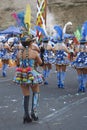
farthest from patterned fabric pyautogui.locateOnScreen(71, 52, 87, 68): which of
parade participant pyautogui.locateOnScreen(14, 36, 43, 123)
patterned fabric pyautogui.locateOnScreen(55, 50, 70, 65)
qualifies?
parade participant pyautogui.locateOnScreen(14, 36, 43, 123)

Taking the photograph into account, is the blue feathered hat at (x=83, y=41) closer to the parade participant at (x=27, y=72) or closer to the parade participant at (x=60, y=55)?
the parade participant at (x=60, y=55)

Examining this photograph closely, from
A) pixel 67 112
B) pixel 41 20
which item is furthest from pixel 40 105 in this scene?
pixel 41 20

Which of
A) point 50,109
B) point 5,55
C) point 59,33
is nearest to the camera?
point 50,109

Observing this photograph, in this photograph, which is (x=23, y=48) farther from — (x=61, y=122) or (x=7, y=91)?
(x=7, y=91)

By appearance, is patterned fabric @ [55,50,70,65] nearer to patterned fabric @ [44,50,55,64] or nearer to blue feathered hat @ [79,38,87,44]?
patterned fabric @ [44,50,55,64]

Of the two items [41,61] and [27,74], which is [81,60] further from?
[27,74]

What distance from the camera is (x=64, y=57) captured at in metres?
15.6

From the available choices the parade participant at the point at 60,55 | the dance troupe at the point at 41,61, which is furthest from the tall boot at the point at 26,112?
the parade participant at the point at 60,55

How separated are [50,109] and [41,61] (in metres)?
1.98

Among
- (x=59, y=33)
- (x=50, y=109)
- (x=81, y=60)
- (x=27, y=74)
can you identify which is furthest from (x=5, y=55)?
(x=27, y=74)

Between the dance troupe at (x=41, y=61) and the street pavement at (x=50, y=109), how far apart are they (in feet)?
1.17

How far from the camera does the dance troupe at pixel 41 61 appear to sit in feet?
31.6

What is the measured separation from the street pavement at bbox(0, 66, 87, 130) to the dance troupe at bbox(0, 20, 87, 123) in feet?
1.17

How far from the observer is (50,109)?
37.4ft
